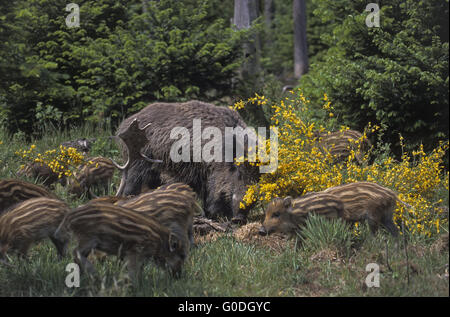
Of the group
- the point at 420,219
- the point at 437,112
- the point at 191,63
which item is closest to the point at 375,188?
the point at 420,219

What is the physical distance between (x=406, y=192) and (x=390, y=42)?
3.30m

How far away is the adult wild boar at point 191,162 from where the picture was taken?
22.4ft

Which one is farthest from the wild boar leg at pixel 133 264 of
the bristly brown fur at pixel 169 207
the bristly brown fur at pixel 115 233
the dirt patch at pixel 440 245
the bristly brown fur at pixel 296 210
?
the dirt patch at pixel 440 245

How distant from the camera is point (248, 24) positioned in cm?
1309

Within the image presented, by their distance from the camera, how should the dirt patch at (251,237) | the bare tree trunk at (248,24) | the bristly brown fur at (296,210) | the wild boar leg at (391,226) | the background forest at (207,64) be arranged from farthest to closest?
the bare tree trunk at (248,24), the background forest at (207,64), the dirt patch at (251,237), the wild boar leg at (391,226), the bristly brown fur at (296,210)

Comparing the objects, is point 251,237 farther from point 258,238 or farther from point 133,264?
point 133,264

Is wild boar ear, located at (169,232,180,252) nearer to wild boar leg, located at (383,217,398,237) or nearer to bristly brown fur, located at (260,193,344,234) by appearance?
bristly brown fur, located at (260,193,344,234)

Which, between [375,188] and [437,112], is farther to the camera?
[437,112]

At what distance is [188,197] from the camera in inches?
222

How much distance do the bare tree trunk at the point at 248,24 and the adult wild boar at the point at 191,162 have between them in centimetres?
512

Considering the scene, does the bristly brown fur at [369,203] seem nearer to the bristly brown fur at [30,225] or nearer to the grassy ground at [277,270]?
the grassy ground at [277,270]

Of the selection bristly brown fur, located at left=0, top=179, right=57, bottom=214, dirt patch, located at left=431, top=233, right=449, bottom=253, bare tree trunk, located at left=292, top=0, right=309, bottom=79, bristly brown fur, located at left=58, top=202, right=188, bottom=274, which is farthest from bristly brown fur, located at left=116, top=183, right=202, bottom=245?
bare tree trunk, located at left=292, top=0, right=309, bottom=79

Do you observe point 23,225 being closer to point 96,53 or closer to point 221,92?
point 96,53

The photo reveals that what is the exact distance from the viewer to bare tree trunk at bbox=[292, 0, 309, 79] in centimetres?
2047
